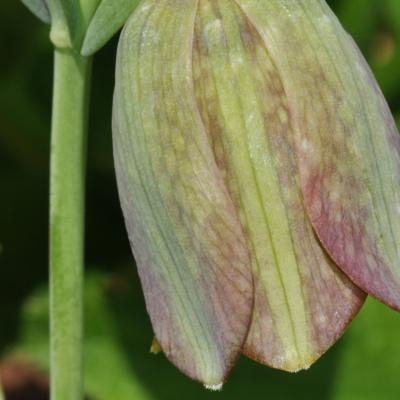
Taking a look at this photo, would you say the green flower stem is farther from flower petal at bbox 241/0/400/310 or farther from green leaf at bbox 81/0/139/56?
flower petal at bbox 241/0/400/310

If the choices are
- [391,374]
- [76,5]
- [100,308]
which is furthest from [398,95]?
[76,5]

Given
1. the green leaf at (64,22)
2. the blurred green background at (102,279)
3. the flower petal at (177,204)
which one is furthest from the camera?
the blurred green background at (102,279)

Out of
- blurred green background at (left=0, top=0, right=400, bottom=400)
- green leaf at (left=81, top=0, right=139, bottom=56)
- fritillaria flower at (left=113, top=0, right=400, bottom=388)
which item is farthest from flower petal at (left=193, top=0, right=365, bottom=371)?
blurred green background at (left=0, top=0, right=400, bottom=400)

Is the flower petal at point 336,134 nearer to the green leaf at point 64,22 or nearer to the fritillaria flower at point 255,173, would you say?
the fritillaria flower at point 255,173

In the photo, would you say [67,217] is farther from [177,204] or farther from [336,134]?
[336,134]

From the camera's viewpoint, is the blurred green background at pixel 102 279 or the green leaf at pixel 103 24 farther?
the blurred green background at pixel 102 279

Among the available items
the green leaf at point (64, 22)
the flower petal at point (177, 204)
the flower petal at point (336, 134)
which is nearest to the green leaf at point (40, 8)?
the green leaf at point (64, 22)

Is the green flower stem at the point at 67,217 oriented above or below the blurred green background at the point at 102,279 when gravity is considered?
above

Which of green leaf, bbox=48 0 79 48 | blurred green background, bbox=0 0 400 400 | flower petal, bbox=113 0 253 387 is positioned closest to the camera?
flower petal, bbox=113 0 253 387

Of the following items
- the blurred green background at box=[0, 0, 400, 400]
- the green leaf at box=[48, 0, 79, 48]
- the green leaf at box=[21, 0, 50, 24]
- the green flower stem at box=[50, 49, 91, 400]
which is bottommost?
the blurred green background at box=[0, 0, 400, 400]
